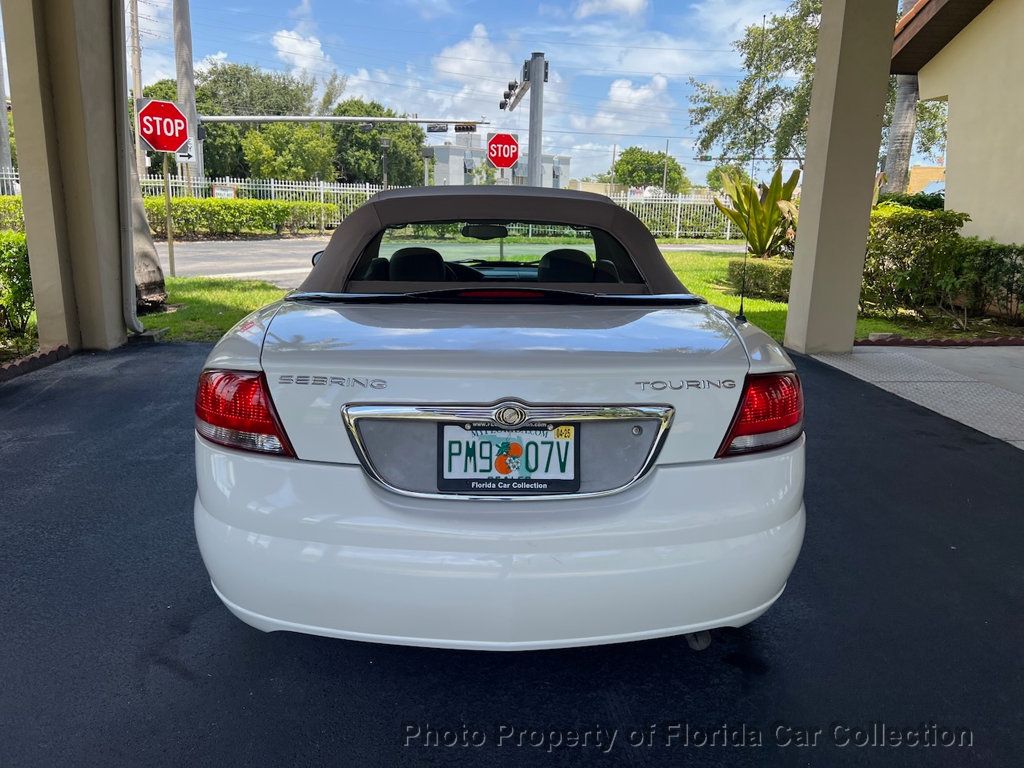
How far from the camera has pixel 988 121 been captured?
10531mm

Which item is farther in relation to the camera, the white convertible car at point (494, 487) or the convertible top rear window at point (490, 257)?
the convertible top rear window at point (490, 257)

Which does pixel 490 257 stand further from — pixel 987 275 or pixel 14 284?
pixel 987 275

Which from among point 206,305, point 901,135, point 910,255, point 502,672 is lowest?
point 502,672

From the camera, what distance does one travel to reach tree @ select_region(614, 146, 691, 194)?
82.2 m

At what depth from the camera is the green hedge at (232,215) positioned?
2423 cm

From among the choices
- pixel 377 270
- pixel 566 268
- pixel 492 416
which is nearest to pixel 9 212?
pixel 377 270

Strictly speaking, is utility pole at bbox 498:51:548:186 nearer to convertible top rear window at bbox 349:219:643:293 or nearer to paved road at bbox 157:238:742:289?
paved road at bbox 157:238:742:289

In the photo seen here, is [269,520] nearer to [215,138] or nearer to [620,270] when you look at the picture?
[620,270]

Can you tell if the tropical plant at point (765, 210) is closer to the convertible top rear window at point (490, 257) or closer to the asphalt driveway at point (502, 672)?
the convertible top rear window at point (490, 257)

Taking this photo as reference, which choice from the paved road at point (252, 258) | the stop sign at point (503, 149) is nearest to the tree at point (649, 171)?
the paved road at point (252, 258)

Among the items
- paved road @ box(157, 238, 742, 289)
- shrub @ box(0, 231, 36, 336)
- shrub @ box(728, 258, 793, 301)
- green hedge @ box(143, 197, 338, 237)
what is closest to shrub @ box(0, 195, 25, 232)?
green hedge @ box(143, 197, 338, 237)

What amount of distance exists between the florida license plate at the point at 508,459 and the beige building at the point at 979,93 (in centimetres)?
1020

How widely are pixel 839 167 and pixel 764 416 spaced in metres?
6.32

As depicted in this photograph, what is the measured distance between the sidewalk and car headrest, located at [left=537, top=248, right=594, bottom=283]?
349 centimetres
